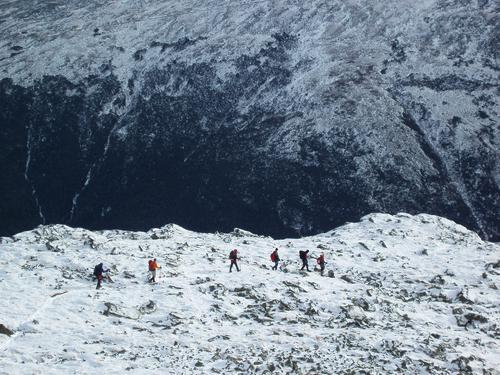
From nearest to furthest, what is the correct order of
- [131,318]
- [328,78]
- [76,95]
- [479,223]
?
1. [131,318]
2. [479,223]
3. [328,78]
4. [76,95]

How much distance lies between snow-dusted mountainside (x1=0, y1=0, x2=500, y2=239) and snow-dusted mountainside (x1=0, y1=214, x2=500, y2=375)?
109ft

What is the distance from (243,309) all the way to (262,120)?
5897 cm

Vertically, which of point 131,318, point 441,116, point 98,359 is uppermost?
point 98,359

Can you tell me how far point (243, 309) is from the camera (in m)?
26.9

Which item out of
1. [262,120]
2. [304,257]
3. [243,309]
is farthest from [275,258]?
[262,120]

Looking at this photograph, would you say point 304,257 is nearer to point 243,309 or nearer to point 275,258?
point 275,258

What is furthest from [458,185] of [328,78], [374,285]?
[374,285]

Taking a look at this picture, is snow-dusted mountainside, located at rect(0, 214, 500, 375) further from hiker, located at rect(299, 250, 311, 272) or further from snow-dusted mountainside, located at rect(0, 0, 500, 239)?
snow-dusted mountainside, located at rect(0, 0, 500, 239)

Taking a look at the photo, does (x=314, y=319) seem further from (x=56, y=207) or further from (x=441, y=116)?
(x=56, y=207)

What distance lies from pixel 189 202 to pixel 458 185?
3649 centimetres

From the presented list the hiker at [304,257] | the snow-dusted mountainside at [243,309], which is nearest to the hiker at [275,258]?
the snow-dusted mountainside at [243,309]

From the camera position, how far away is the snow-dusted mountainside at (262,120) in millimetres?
73812

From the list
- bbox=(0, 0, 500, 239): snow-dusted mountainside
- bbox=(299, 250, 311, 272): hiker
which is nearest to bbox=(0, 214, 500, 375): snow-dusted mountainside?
bbox=(299, 250, 311, 272): hiker

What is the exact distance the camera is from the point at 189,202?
78375 millimetres
